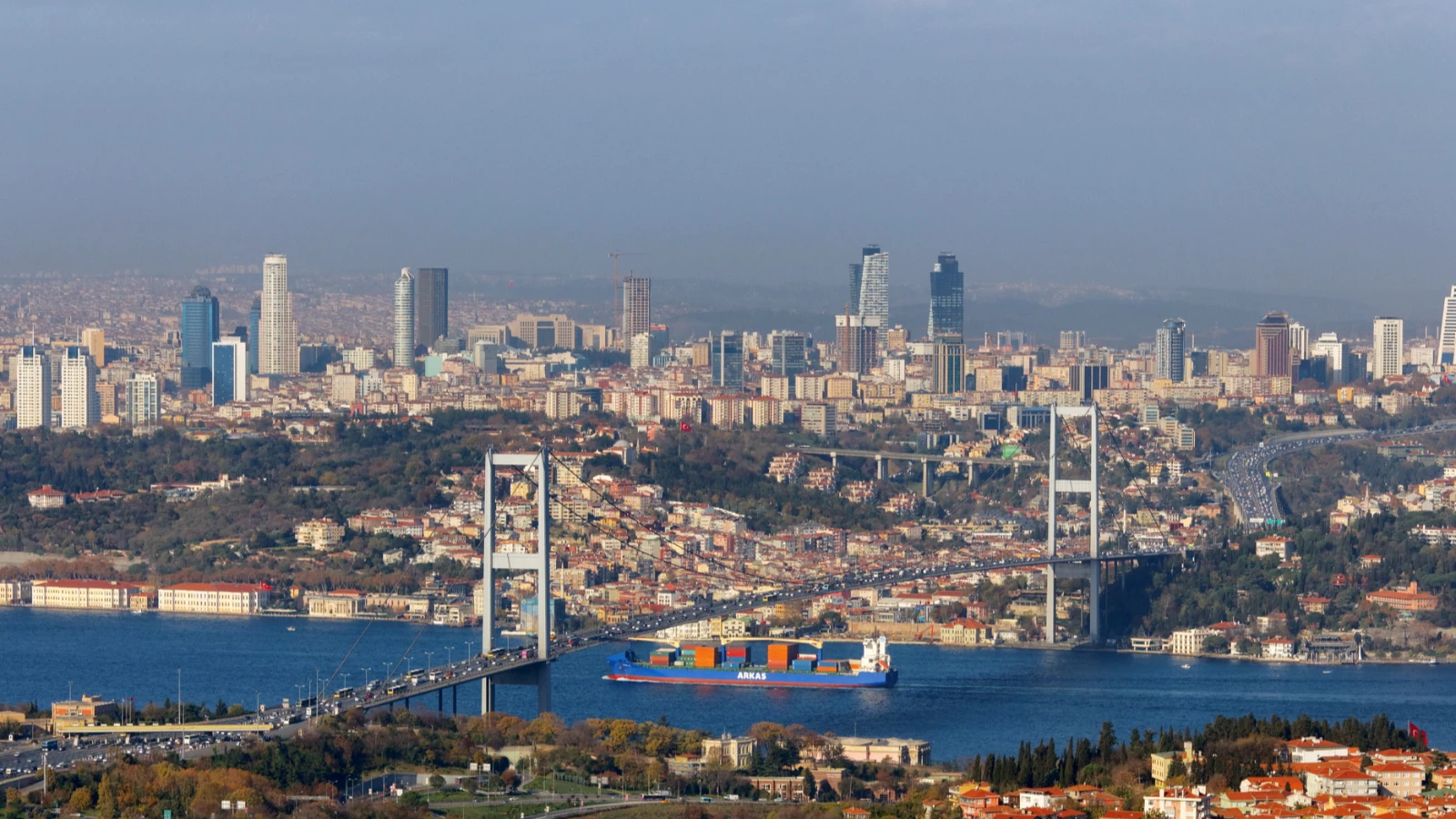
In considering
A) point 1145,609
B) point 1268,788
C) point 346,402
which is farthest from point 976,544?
point 346,402

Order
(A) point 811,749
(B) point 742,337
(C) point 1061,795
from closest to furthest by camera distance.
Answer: (C) point 1061,795
(A) point 811,749
(B) point 742,337

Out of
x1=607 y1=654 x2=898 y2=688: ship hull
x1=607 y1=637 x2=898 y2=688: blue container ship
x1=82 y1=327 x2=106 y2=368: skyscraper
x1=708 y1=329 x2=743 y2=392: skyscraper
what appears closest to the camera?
x1=607 y1=654 x2=898 y2=688: ship hull

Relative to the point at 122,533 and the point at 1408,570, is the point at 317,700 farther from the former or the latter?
the point at 122,533

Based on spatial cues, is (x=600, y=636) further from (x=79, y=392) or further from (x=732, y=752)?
(x=79, y=392)

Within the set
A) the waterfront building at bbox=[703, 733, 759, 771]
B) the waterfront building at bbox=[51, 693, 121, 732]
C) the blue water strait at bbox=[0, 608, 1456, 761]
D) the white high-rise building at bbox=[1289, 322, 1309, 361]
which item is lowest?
the blue water strait at bbox=[0, 608, 1456, 761]

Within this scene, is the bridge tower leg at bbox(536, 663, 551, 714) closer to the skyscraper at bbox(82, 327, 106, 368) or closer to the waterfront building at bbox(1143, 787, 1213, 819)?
the waterfront building at bbox(1143, 787, 1213, 819)

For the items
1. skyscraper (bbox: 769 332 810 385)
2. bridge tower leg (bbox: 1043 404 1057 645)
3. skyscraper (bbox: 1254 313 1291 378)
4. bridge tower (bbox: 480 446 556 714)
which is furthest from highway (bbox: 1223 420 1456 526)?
skyscraper (bbox: 769 332 810 385)
